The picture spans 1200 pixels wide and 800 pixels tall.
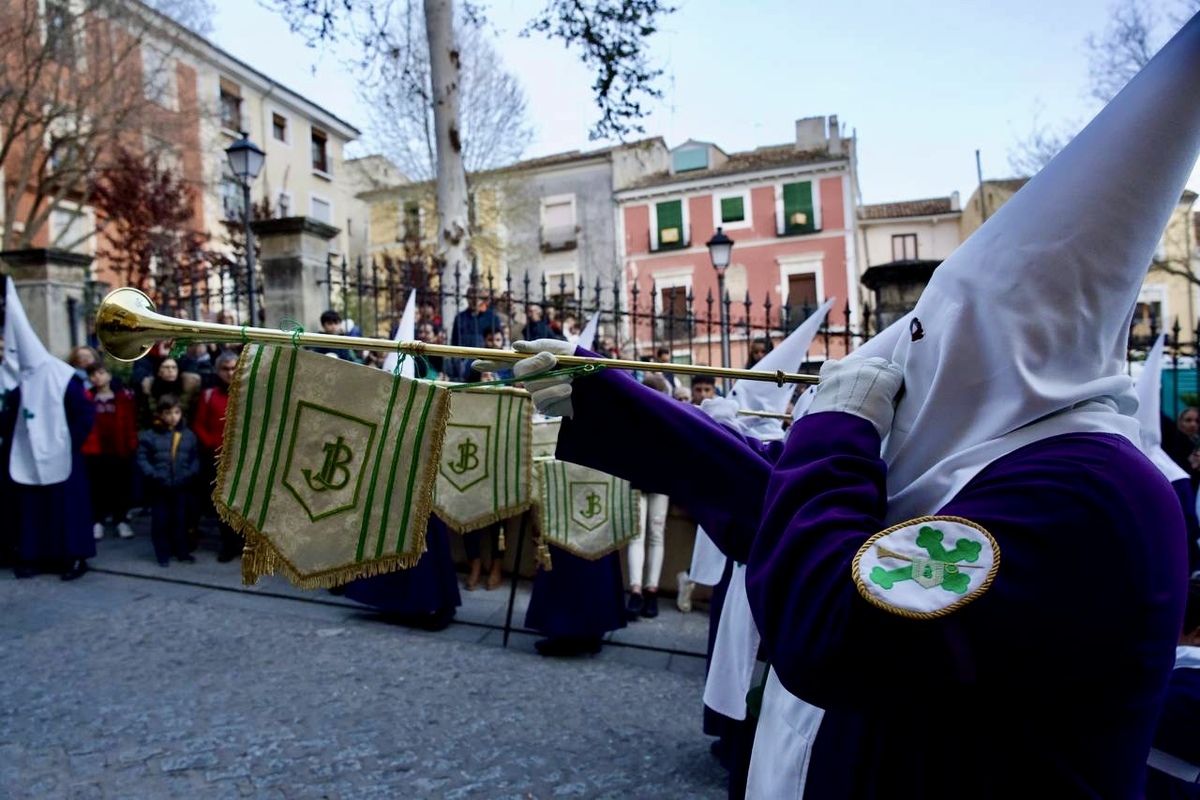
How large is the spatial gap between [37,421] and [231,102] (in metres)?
24.1

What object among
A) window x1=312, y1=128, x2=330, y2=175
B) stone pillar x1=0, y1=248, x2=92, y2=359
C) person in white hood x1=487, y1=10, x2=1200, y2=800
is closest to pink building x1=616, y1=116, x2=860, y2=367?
window x1=312, y1=128, x2=330, y2=175

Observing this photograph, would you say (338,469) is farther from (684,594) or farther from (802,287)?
(802,287)

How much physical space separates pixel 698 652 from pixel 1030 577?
Answer: 4412 millimetres

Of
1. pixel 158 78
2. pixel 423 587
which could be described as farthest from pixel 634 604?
pixel 158 78

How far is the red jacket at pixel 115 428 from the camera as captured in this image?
317 inches

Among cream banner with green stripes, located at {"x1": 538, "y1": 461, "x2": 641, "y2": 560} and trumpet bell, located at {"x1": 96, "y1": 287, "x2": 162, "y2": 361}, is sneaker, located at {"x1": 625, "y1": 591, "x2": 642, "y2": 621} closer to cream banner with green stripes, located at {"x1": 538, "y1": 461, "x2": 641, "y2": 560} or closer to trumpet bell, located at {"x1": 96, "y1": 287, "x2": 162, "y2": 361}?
cream banner with green stripes, located at {"x1": 538, "y1": 461, "x2": 641, "y2": 560}

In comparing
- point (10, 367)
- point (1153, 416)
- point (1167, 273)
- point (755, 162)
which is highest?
point (755, 162)

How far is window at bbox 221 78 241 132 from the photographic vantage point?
26397 mm

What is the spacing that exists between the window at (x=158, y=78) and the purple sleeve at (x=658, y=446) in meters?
18.6

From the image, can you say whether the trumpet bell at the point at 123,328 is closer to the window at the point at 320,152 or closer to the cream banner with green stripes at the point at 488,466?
the cream banner with green stripes at the point at 488,466

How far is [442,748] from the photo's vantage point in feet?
12.4

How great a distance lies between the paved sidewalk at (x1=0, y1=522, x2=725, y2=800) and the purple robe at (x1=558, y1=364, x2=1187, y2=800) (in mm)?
2416

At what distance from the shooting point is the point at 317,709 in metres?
4.18

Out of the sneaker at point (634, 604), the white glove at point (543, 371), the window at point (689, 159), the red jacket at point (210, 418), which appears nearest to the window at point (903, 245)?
the window at point (689, 159)
